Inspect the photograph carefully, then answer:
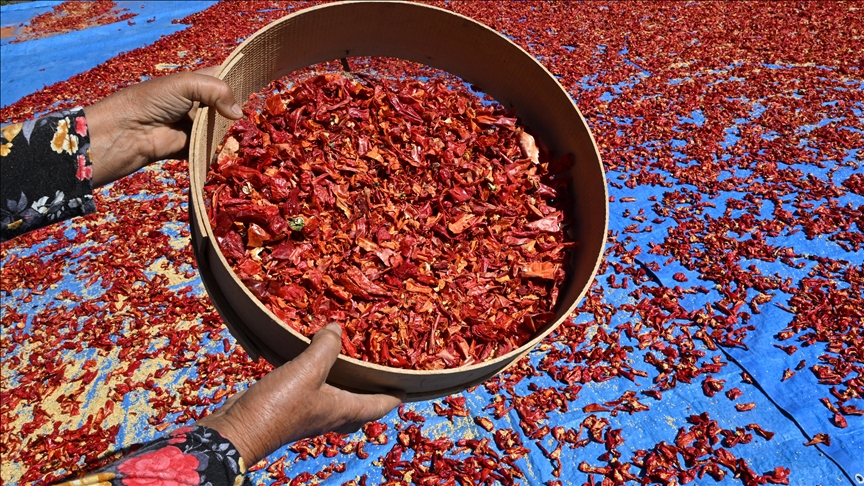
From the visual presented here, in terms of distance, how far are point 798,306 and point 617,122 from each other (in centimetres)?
263

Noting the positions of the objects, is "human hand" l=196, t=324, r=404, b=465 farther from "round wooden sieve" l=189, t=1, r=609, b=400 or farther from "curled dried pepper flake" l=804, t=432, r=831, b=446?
"curled dried pepper flake" l=804, t=432, r=831, b=446

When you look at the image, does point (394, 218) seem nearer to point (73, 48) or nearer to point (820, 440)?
point (820, 440)

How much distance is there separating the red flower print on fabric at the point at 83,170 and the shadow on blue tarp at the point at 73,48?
6578 millimetres

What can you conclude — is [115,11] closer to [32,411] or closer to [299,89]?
[32,411]

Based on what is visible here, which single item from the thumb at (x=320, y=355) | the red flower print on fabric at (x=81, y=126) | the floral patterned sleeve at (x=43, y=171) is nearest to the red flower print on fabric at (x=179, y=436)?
the thumb at (x=320, y=355)

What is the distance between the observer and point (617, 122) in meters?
5.21

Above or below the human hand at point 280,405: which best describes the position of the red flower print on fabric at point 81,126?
above

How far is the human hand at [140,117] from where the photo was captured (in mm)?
1669

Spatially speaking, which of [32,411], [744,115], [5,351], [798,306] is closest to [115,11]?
[5,351]

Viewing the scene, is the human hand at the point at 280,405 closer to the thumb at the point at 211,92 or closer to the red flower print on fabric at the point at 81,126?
the thumb at the point at 211,92

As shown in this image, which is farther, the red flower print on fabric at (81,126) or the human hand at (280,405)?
the red flower print on fabric at (81,126)

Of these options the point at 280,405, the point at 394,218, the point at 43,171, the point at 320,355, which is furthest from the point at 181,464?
the point at 43,171

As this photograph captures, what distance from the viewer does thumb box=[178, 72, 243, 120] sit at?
5.24 feet

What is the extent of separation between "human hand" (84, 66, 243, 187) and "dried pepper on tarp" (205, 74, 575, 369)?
21 cm
